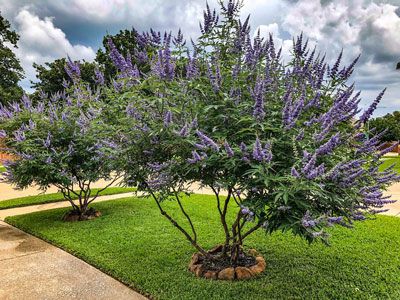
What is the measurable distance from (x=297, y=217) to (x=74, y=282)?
117 inches

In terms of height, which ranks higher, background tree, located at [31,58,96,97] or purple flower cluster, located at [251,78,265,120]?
background tree, located at [31,58,96,97]

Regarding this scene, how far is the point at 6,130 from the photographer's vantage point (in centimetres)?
749

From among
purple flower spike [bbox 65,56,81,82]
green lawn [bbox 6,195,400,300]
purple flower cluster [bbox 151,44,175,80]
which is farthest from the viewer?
purple flower spike [bbox 65,56,81,82]

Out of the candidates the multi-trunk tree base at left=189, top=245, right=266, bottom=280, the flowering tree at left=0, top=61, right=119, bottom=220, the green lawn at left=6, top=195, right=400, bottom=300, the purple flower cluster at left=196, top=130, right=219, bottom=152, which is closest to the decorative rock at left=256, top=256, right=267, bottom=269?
the multi-trunk tree base at left=189, top=245, right=266, bottom=280

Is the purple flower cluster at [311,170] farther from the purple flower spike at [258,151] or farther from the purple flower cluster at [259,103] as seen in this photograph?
the purple flower cluster at [259,103]

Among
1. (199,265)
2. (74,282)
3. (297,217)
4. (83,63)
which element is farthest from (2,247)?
(83,63)

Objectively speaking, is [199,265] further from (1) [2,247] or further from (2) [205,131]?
(1) [2,247]

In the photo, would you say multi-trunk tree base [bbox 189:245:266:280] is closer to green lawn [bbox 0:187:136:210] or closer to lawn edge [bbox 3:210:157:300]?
lawn edge [bbox 3:210:157:300]

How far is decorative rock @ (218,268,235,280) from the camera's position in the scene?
4.29 meters

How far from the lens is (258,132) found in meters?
3.13

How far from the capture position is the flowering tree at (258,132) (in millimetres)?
2832

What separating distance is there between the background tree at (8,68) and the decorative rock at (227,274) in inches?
1066

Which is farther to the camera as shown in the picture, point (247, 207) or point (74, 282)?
point (74, 282)

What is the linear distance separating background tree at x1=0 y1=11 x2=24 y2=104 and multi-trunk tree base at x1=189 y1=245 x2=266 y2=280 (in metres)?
26.6
